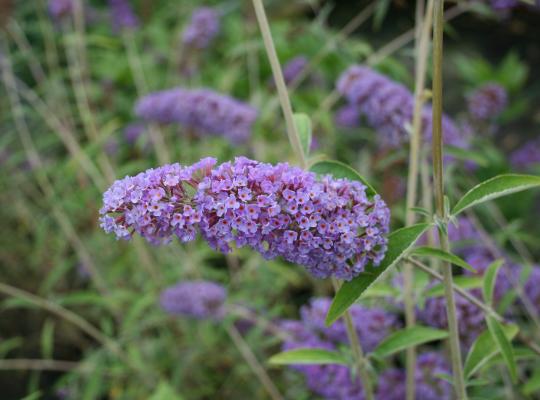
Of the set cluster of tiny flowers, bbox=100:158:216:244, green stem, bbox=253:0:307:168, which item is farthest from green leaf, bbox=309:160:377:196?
cluster of tiny flowers, bbox=100:158:216:244

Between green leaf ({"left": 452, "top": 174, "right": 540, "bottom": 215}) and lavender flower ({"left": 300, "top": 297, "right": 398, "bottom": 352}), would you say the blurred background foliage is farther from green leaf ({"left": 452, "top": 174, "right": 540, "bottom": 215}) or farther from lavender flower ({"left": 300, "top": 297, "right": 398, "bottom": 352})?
green leaf ({"left": 452, "top": 174, "right": 540, "bottom": 215})

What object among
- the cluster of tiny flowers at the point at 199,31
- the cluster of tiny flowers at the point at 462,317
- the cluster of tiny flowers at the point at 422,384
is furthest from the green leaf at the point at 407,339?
the cluster of tiny flowers at the point at 199,31

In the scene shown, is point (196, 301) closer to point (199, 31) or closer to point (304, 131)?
point (304, 131)

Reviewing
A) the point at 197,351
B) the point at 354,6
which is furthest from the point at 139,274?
the point at 354,6

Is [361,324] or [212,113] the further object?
[212,113]

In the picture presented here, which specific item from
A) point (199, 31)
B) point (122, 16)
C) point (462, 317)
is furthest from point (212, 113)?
point (462, 317)

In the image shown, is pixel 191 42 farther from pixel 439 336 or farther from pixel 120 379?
pixel 439 336
